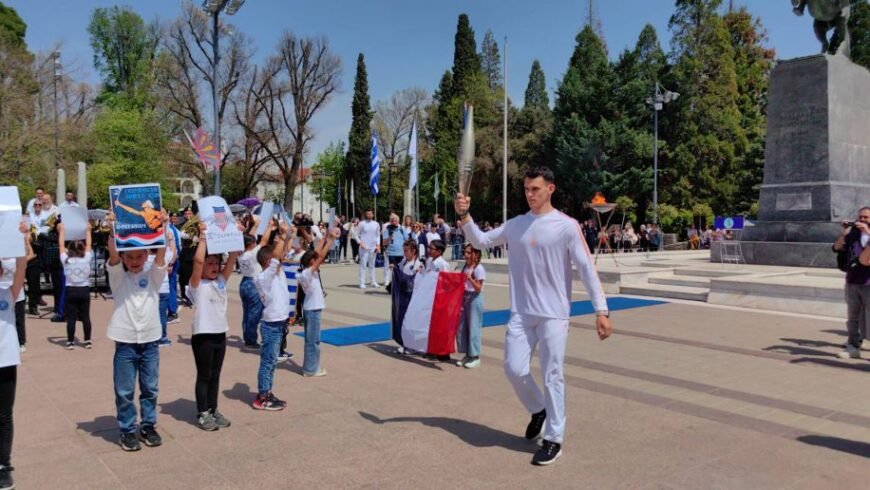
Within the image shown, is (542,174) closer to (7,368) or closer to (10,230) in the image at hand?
(10,230)

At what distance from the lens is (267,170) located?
5425 centimetres

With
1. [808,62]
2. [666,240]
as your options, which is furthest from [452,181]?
[808,62]

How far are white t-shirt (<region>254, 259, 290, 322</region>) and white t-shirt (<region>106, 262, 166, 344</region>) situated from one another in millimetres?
1334

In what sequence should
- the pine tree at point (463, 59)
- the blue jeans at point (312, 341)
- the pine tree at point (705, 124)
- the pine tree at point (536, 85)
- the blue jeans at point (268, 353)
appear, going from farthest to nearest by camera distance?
1. the pine tree at point (536, 85)
2. the pine tree at point (463, 59)
3. the pine tree at point (705, 124)
4. the blue jeans at point (312, 341)
5. the blue jeans at point (268, 353)

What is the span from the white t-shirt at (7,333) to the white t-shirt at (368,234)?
1230 centimetres

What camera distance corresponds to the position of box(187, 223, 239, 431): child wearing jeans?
17.3 feet

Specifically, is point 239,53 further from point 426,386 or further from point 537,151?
point 426,386

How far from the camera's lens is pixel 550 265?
15.4 ft

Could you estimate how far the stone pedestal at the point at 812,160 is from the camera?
16.9 metres

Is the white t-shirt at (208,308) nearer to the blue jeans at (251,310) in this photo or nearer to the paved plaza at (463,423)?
the paved plaza at (463,423)

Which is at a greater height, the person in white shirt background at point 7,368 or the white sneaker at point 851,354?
the person in white shirt background at point 7,368

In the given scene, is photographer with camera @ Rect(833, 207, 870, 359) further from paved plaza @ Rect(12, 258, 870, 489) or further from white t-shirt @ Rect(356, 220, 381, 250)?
white t-shirt @ Rect(356, 220, 381, 250)

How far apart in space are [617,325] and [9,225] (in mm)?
9159

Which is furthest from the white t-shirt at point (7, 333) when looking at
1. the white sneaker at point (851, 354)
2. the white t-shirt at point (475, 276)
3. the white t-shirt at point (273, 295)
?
the white sneaker at point (851, 354)
